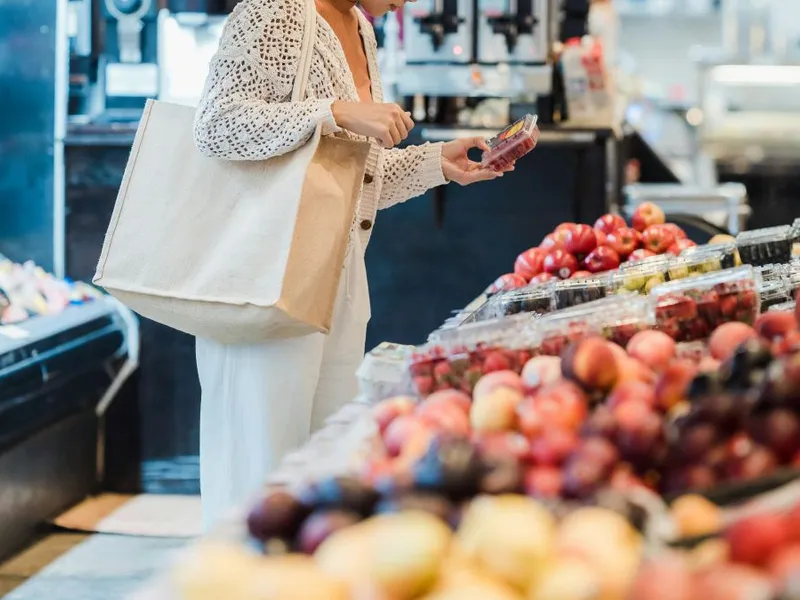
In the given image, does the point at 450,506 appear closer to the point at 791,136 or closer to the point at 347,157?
the point at 347,157

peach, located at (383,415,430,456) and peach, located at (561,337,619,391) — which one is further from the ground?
peach, located at (561,337,619,391)

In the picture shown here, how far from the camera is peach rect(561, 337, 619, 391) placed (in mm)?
1574

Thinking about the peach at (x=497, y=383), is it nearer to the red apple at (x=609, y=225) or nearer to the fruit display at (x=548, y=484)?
the fruit display at (x=548, y=484)

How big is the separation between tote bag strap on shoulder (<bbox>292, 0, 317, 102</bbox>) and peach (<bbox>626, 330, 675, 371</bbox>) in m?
0.89

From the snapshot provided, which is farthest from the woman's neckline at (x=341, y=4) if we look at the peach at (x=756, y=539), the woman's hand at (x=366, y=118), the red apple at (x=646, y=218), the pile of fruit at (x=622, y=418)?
the peach at (x=756, y=539)

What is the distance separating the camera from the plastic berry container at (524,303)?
97.9 inches

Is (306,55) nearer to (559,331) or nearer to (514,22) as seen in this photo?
(559,331)

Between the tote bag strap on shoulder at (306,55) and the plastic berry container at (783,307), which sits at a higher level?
the tote bag strap on shoulder at (306,55)

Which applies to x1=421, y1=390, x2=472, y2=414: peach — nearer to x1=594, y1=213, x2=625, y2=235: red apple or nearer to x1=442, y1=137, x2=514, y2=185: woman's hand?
x1=442, y1=137, x2=514, y2=185: woman's hand

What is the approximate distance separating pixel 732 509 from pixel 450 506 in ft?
0.97

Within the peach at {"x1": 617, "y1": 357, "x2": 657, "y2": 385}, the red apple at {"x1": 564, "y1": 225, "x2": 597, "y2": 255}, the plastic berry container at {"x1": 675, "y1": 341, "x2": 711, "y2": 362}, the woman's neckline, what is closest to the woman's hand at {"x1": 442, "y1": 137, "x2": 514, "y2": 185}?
the red apple at {"x1": 564, "y1": 225, "x2": 597, "y2": 255}

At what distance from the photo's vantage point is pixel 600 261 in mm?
3143

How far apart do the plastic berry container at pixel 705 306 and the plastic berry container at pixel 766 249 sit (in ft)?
2.25

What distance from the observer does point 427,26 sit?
16.4 ft
